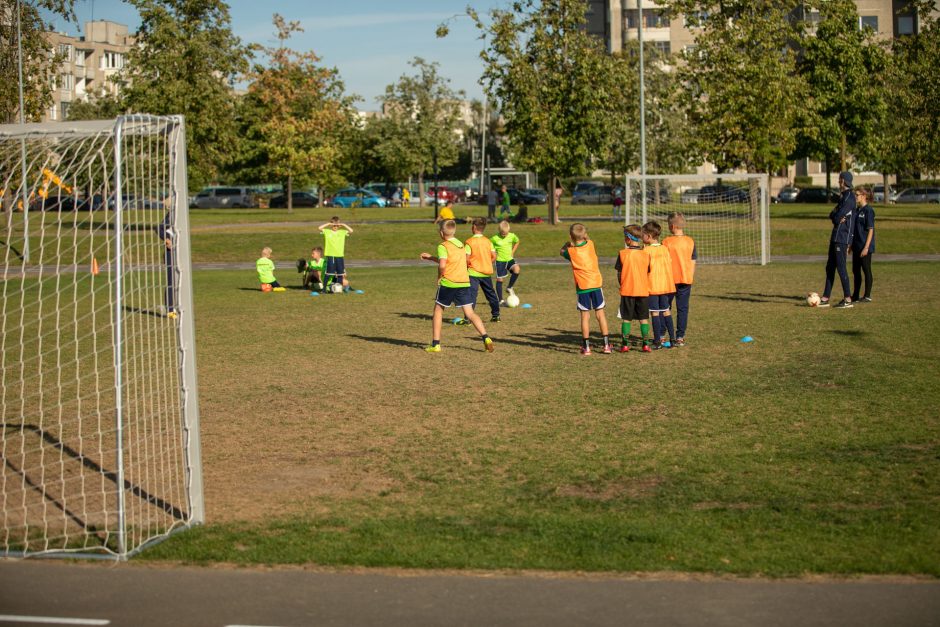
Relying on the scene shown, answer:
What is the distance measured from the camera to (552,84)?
40.3m

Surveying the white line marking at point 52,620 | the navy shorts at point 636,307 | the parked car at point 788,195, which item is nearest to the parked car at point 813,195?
the parked car at point 788,195

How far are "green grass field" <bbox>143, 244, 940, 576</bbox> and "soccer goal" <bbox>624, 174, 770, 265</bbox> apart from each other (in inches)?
569

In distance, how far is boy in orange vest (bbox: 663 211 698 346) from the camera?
13656 mm

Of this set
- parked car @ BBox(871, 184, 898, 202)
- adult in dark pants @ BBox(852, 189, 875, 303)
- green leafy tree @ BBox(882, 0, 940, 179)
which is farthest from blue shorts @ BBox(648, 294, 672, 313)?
parked car @ BBox(871, 184, 898, 202)

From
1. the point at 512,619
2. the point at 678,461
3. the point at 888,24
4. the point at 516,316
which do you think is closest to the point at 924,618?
the point at 512,619

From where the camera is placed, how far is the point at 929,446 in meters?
8.28

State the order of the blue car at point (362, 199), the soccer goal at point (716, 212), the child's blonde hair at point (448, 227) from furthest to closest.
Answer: the blue car at point (362, 199) → the soccer goal at point (716, 212) → the child's blonde hair at point (448, 227)

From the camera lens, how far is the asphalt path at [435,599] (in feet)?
16.7

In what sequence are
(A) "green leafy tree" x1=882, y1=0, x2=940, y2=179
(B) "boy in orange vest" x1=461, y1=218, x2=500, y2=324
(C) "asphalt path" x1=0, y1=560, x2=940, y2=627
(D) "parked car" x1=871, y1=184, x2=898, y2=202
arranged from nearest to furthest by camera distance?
(C) "asphalt path" x1=0, y1=560, x2=940, y2=627, (B) "boy in orange vest" x1=461, y1=218, x2=500, y2=324, (A) "green leafy tree" x1=882, y1=0, x2=940, y2=179, (D) "parked car" x1=871, y1=184, x2=898, y2=202

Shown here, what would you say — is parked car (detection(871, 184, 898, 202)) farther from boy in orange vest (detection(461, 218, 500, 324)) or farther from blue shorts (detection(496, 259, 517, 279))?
boy in orange vest (detection(461, 218, 500, 324))

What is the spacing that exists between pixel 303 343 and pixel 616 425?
693cm

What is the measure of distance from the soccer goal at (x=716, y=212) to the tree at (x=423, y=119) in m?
30.7

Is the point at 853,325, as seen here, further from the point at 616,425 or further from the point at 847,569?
the point at 847,569

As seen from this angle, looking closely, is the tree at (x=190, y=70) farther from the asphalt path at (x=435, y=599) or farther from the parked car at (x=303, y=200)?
the asphalt path at (x=435, y=599)
